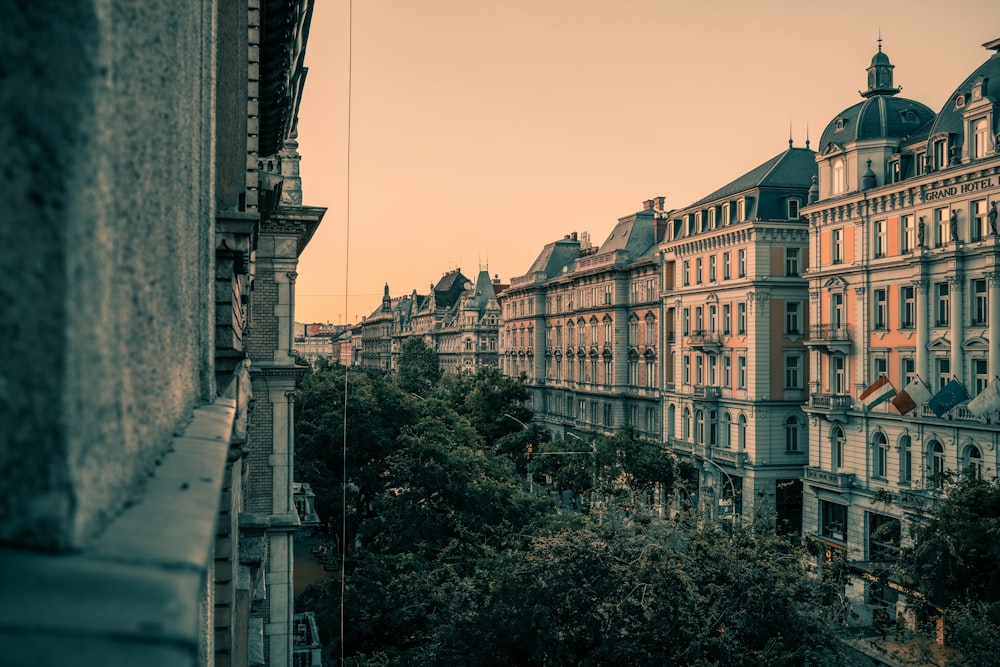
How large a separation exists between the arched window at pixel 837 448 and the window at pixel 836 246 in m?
6.85

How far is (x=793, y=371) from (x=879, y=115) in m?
12.3

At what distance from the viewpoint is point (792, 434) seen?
4212 centimetres

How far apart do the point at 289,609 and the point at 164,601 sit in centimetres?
2016

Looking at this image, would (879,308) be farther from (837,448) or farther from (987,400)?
(987,400)

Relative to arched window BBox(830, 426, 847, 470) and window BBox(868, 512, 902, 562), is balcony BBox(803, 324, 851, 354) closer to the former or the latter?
arched window BBox(830, 426, 847, 470)

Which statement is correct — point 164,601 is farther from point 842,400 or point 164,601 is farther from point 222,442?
point 842,400

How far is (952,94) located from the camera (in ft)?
104

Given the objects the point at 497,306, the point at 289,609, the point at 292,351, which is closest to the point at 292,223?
the point at 292,351

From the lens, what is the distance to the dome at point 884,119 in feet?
116

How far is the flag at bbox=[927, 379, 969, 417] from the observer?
29.7m

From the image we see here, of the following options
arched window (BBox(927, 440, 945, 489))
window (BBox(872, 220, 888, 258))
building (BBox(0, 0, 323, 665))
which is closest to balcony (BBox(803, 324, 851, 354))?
window (BBox(872, 220, 888, 258))

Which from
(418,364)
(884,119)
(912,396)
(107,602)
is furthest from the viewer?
(418,364)

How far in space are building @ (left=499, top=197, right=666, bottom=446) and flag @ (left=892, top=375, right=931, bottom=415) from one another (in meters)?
19.3

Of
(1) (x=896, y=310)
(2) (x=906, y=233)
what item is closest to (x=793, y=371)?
(1) (x=896, y=310)
